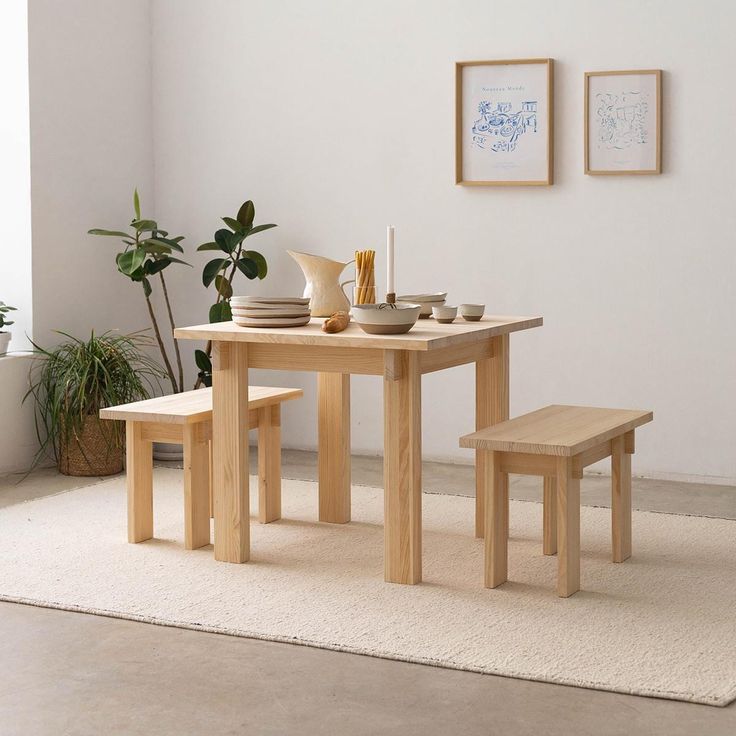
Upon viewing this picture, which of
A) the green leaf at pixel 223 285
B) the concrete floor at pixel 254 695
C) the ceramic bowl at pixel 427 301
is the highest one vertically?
the green leaf at pixel 223 285

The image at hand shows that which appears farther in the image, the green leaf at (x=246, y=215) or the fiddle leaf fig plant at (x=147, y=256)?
the green leaf at (x=246, y=215)

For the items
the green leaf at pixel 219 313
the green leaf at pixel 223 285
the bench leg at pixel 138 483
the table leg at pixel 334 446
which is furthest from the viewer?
the green leaf at pixel 223 285

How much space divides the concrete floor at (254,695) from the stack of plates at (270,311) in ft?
3.12

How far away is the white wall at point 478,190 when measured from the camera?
4746 mm

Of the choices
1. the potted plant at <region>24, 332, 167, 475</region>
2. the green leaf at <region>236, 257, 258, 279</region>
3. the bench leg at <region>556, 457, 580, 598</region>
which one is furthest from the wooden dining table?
the green leaf at <region>236, 257, 258, 279</region>

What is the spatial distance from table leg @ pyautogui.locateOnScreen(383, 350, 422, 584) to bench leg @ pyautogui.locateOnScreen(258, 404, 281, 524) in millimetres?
844

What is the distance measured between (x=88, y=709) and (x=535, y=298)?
3.05 m

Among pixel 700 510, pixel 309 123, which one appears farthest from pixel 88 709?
pixel 309 123

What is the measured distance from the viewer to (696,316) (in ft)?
15.7

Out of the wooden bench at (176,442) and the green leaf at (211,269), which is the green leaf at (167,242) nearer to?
the green leaf at (211,269)

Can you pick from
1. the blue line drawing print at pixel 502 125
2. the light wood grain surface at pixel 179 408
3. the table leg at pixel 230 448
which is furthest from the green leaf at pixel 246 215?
the table leg at pixel 230 448

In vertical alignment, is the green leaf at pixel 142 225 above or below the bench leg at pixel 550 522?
above

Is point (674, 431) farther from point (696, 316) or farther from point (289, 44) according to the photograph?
point (289, 44)

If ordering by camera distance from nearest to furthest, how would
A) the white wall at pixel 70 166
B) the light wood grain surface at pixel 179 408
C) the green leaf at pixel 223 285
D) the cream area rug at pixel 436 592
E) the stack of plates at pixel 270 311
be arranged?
the cream area rug at pixel 436 592 < the stack of plates at pixel 270 311 < the light wood grain surface at pixel 179 408 < the white wall at pixel 70 166 < the green leaf at pixel 223 285
